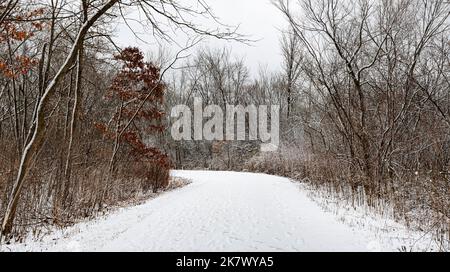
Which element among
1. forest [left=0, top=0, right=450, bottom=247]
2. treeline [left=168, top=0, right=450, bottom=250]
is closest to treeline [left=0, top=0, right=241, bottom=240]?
forest [left=0, top=0, right=450, bottom=247]

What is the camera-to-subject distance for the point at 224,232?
530cm

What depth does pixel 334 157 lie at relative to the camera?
32.9ft

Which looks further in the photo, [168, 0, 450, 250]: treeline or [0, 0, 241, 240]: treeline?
[168, 0, 450, 250]: treeline

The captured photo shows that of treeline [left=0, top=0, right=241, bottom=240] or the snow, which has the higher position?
treeline [left=0, top=0, right=241, bottom=240]

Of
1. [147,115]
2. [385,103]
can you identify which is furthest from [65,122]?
[385,103]

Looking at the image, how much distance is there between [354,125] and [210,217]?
16.8 ft

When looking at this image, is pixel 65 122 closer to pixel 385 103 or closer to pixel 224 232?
pixel 224 232

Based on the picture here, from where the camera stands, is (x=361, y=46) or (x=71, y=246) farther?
(x=361, y=46)

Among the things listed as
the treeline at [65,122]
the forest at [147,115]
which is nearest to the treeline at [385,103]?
the forest at [147,115]

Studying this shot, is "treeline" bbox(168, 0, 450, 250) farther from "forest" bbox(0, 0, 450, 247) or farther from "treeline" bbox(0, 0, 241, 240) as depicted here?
"treeline" bbox(0, 0, 241, 240)

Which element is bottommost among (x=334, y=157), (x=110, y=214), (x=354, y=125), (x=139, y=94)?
(x=110, y=214)

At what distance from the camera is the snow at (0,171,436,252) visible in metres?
4.39
